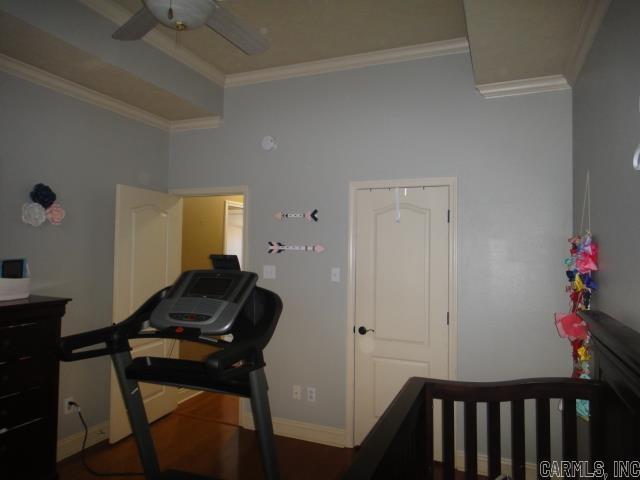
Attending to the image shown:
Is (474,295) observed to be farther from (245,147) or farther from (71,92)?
(71,92)

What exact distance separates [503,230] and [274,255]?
1.82m

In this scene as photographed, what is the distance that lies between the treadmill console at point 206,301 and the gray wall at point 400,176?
131cm

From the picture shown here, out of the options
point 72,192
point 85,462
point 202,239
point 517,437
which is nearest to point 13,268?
point 72,192

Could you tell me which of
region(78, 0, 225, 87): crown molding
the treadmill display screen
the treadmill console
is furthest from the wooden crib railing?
region(78, 0, 225, 87): crown molding

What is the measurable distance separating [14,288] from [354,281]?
2262 mm

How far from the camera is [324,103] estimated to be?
10.8 feet

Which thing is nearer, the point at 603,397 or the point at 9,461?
the point at 603,397

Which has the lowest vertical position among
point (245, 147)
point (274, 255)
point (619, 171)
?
point (274, 255)

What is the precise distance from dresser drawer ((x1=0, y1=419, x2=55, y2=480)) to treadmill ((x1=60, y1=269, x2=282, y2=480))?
2.39 ft

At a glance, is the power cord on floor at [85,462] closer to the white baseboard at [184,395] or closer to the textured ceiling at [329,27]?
the white baseboard at [184,395]

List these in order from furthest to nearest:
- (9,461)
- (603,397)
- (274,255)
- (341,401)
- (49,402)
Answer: (274,255), (341,401), (49,402), (9,461), (603,397)

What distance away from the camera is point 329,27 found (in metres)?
2.75

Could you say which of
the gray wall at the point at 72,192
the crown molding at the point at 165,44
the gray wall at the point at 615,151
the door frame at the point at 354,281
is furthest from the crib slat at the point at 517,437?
the crown molding at the point at 165,44

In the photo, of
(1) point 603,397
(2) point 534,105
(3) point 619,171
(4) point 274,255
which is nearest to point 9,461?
(4) point 274,255
